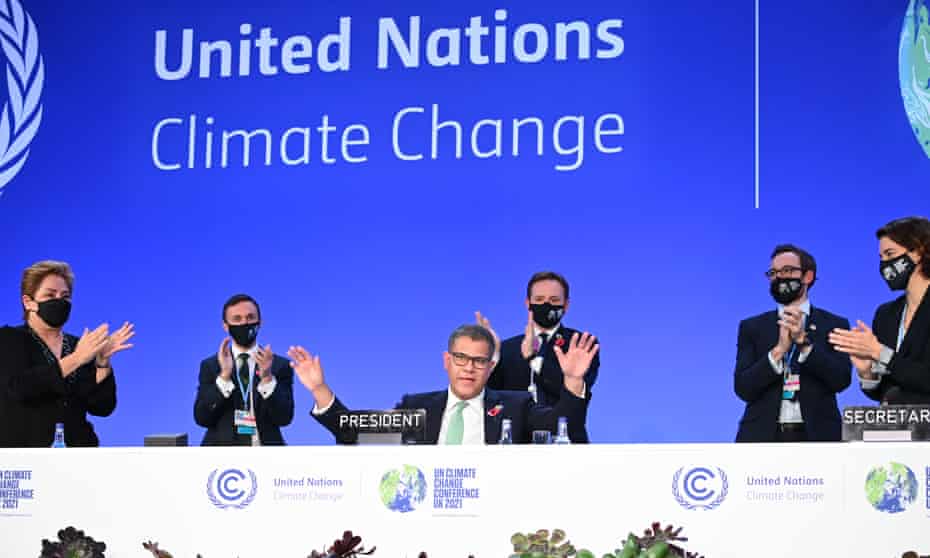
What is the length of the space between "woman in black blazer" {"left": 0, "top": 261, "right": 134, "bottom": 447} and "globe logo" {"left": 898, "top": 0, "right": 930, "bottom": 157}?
11.1ft

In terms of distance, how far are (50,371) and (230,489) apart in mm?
1577

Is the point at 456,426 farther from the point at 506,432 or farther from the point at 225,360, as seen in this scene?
the point at 225,360

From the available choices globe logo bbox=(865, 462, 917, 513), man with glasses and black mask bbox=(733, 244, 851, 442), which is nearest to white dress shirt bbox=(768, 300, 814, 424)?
man with glasses and black mask bbox=(733, 244, 851, 442)

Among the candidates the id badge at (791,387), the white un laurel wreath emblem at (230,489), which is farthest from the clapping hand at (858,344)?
the white un laurel wreath emblem at (230,489)

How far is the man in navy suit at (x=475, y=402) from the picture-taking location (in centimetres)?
442

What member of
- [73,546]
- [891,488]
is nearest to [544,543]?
[891,488]

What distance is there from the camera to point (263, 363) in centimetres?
532

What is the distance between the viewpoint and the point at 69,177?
659cm

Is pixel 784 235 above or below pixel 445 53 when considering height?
below

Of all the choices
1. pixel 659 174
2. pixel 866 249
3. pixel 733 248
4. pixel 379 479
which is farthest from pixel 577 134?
pixel 379 479

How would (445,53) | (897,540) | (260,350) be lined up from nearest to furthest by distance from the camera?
(897,540) < (260,350) < (445,53)

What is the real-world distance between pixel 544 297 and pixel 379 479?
7.18ft

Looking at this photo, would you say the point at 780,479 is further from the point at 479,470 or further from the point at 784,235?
the point at 784,235

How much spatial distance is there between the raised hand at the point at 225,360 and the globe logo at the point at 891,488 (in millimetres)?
→ 2903
